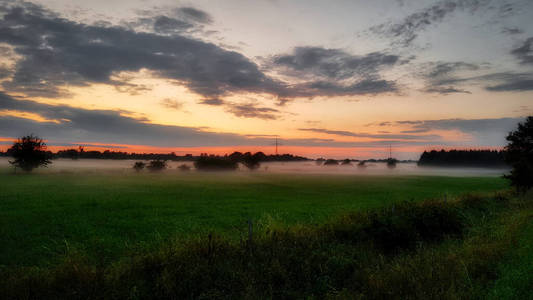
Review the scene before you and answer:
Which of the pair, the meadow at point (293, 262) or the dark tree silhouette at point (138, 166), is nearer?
the meadow at point (293, 262)

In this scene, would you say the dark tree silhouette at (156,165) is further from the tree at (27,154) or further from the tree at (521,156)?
the tree at (521,156)

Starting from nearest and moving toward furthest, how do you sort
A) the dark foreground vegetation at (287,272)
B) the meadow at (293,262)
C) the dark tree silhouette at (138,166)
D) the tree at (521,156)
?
the dark foreground vegetation at (287,272) → the meadow at (293,262) → the tree at (521,156) → the dark tree silhouette at (138,166)

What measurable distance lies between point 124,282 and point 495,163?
234950 mm

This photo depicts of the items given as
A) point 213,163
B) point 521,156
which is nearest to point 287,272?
point 521,156

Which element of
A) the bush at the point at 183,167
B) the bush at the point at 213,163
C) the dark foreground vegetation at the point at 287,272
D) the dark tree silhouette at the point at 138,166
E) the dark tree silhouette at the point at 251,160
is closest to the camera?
the dark foreground vegetation at the point at 287,272

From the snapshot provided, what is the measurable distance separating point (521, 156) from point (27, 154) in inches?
3953

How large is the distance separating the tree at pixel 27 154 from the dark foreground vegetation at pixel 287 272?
83207 millimetres

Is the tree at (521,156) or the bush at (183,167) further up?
the tree at (521,156)

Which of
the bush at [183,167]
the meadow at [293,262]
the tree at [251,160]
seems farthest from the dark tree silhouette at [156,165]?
the meadow at [293,262]

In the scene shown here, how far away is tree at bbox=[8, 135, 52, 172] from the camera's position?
75125mm

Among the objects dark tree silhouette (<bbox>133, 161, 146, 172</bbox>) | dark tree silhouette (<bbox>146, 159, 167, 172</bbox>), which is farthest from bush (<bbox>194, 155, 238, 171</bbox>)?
dark tree silhouette (<bbox>133, 161, 146, 172</bbox>)

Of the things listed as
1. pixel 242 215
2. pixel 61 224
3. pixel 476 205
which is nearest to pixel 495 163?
pixel 476 205

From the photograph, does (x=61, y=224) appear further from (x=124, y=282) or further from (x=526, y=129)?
(x=526, y=129)

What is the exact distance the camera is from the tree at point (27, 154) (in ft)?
246
